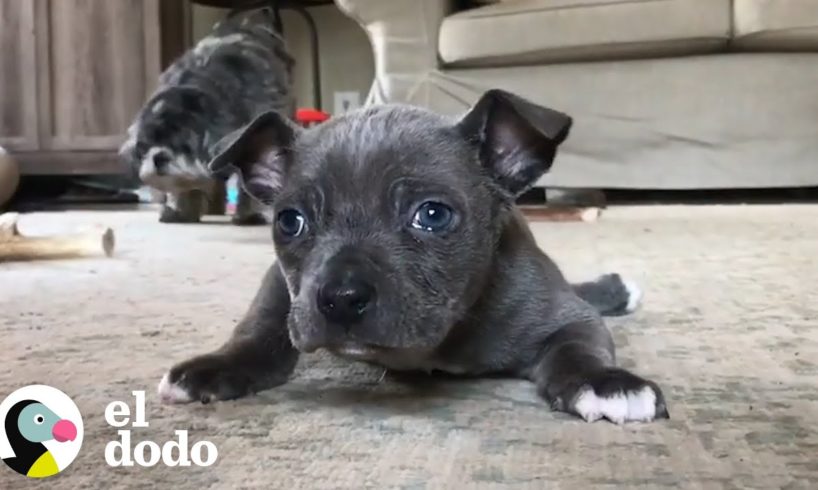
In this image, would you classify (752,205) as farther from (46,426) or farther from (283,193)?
(46,426)

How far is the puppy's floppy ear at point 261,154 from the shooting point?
114 centimetres

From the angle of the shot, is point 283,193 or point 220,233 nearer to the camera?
point 283,193

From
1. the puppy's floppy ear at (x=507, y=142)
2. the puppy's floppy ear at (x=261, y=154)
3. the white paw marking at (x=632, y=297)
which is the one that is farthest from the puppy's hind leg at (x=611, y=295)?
the puppy's floppy ear at (x=261, y=154)

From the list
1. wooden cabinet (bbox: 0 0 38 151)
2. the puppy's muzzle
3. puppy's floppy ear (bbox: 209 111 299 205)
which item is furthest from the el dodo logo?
wooden cabinet (bbox: 0 0 38 151)

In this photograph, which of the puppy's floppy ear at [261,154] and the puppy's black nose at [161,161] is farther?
the puppy's black nose at [161,161]

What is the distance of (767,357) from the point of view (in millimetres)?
1191

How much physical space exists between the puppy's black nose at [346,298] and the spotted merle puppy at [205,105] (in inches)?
72.8

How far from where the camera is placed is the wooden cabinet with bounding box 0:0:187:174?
4527 millimetres

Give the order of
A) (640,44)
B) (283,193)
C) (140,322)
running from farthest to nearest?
(640,44) → (140,322) → (283,193)

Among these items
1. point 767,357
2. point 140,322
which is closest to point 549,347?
point 767,357

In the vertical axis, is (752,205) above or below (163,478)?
below

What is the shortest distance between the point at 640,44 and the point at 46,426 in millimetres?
2762

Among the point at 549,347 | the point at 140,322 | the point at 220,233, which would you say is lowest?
the point at 220,233

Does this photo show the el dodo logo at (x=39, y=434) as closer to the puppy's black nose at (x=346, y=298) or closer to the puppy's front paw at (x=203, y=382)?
the puppy's front paw at (x=203, y=382)
